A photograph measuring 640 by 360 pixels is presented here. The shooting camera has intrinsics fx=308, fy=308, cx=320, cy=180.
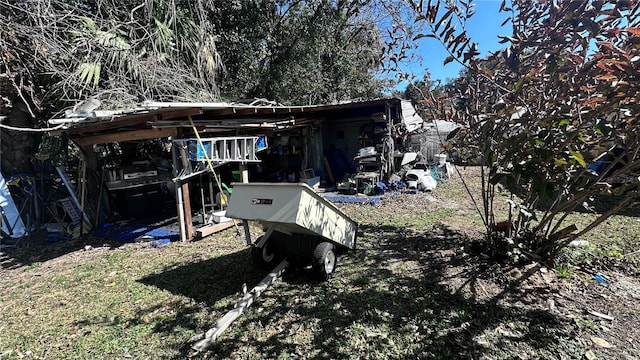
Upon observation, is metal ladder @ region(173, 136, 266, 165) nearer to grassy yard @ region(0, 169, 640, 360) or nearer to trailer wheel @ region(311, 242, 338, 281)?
grassy yard @ region(0, 169, 640, 360)

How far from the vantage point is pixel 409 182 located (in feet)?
30.4

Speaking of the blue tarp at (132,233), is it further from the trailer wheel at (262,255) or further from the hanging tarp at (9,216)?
the trailer wheel at (262,255)

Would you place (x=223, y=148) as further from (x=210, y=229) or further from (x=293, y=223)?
(x=293, y=223)

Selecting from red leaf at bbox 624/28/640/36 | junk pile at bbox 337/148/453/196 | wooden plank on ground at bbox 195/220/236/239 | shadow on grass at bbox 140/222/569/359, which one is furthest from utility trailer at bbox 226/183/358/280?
junk pile at bbox 337/148/453/196

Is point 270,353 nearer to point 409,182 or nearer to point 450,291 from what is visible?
point 450,291

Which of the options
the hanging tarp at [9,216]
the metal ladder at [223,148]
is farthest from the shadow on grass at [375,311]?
the hanging tarp at [9,216]

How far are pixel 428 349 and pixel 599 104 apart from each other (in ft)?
8.70

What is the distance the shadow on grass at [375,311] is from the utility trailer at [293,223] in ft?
0.89

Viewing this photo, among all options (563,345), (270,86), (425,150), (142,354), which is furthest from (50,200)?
(425,150)

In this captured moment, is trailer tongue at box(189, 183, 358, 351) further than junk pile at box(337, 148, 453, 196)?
No

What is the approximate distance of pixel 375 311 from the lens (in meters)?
3.06

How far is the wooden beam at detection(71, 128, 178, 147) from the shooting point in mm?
5473

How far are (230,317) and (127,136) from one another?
4.61 m

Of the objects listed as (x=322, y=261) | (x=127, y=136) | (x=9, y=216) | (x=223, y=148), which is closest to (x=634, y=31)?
(x=322, y=261)
